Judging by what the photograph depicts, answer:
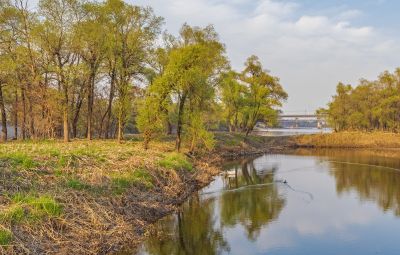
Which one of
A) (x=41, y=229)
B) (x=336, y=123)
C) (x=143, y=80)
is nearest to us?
(x=41, y=229)

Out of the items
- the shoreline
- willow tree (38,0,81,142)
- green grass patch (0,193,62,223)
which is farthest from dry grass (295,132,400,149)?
green grass patch (0,193,62,223)

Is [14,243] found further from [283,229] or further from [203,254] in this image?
[283,229]

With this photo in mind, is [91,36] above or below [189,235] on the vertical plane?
above

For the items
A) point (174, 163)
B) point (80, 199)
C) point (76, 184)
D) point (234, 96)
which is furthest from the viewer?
point (234, 96)

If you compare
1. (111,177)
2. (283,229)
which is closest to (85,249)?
(111,177)

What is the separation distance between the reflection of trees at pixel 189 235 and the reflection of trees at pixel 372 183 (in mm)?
11414

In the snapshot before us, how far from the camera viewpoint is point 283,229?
19.9 meters

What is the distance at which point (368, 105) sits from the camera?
84000 mm

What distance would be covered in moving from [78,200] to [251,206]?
12.2 m

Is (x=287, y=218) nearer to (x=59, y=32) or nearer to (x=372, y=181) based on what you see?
(x=372, y=181)

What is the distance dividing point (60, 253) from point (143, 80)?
40.2 meters

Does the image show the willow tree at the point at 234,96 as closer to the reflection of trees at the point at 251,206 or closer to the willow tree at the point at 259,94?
the willow tree at the point at 259,94

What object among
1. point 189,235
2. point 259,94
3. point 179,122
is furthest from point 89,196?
point 259,94

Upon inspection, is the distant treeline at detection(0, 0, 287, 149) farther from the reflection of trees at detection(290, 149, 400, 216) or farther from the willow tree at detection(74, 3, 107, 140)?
the reflection of trees at detection(290, 149, 400, 216)
